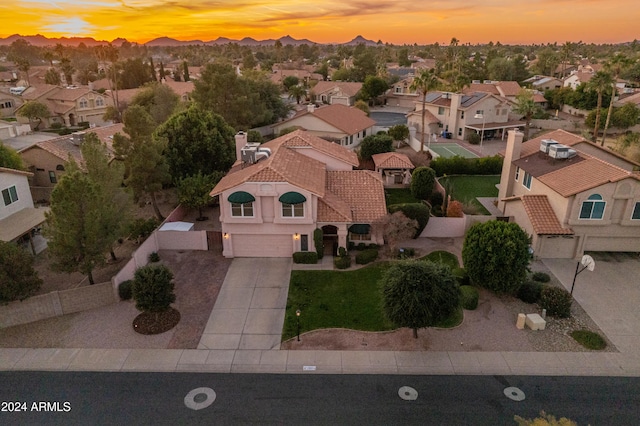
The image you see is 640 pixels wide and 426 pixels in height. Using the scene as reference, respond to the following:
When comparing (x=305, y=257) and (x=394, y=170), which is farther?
(x=394, y=170)

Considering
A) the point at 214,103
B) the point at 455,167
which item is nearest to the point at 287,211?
the point at 455,167

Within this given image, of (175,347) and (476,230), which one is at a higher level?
(476,230)

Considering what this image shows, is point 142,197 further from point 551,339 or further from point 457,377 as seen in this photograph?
point 551,339

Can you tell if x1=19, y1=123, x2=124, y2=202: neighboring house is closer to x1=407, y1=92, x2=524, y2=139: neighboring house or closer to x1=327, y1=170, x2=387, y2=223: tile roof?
x1=327, y1=170, x2=387, y2=223: tile roof

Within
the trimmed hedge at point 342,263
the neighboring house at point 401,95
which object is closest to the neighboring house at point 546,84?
the neighboring house at point 401,95

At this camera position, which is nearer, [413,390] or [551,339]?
[413,390]

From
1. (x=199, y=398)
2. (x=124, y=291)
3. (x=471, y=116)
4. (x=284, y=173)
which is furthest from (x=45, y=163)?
(x=471, y=116)

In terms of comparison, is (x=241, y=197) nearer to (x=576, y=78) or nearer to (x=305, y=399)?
(x=305, y=399)
